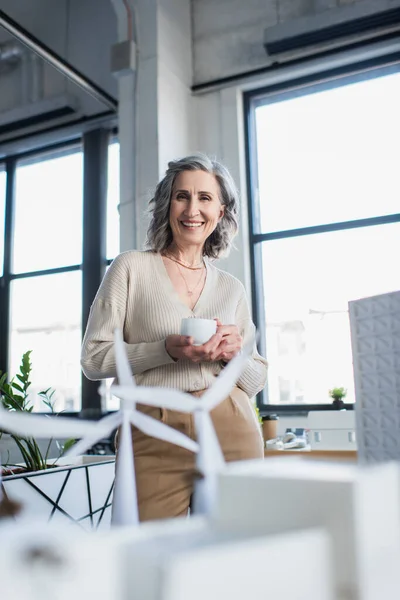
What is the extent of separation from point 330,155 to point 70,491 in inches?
102

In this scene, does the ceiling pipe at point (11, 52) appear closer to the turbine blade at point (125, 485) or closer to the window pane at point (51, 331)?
the window pane at point (51, 331)

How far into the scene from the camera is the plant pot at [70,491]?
132 cm

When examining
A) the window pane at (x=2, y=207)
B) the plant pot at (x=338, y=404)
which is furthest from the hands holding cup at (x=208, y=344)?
the window pane at (x=2, y=207)

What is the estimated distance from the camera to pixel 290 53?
341 centimetres

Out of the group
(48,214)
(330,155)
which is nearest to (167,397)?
(330,155)

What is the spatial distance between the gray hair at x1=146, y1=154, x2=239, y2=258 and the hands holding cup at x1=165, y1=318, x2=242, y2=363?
1.14ft

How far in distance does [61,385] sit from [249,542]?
394cm

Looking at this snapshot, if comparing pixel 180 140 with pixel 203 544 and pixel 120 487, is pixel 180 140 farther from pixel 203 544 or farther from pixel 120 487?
pixel 203 544

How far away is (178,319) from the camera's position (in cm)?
128

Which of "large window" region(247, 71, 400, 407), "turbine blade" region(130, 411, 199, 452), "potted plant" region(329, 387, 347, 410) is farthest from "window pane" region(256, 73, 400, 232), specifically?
"turbine blade" region(130, 411, 199, 452)

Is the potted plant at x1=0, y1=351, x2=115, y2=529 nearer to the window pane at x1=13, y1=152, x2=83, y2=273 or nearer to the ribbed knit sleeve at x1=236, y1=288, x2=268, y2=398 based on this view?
the ribbed knit sleeve at x1=236, y1=288, x2=268, y2=398

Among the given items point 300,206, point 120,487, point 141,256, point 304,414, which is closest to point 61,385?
point 304,414

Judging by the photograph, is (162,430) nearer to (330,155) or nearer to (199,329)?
(199,329)

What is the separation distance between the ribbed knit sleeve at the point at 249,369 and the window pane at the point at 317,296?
1.84 meters
